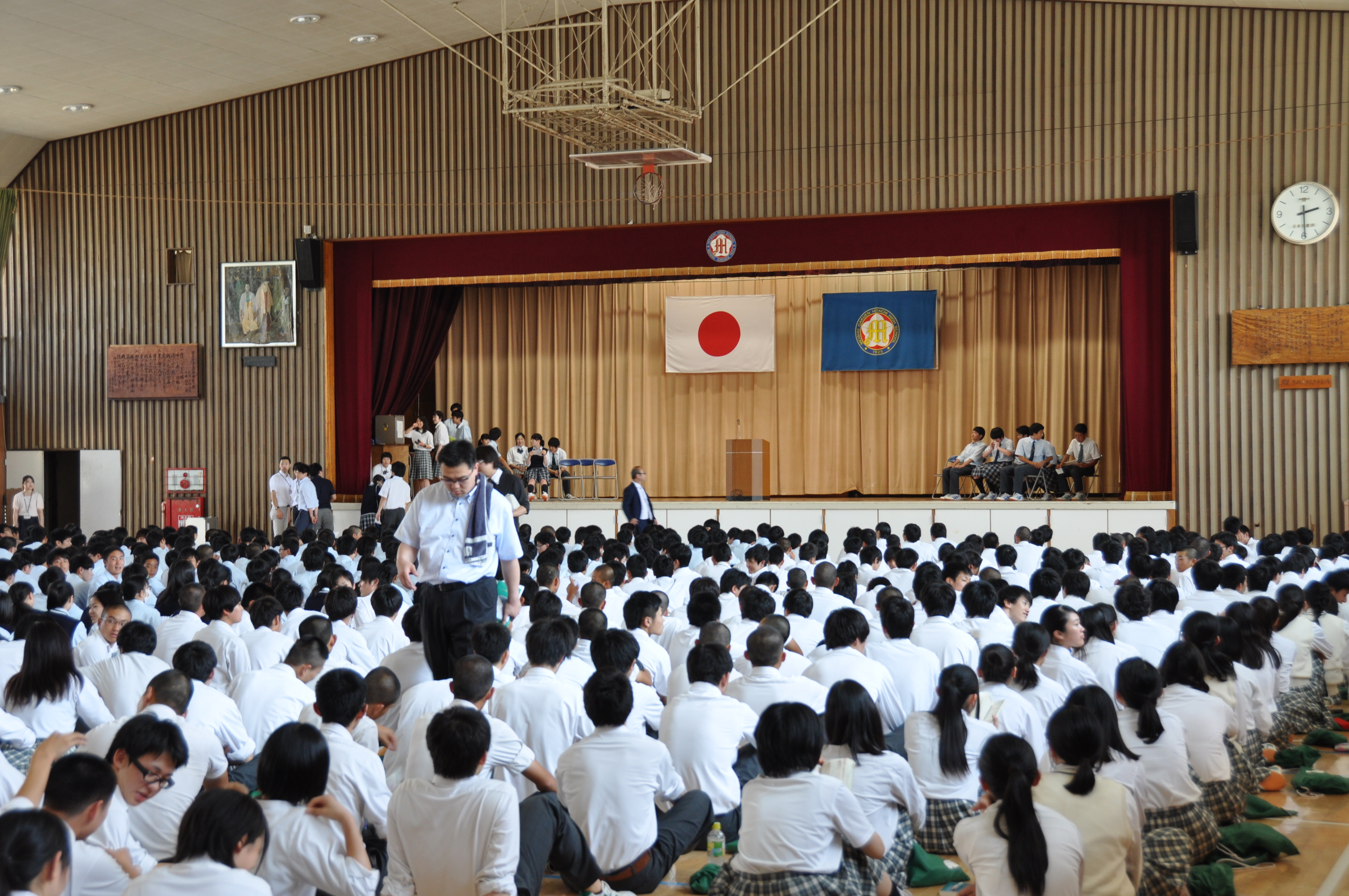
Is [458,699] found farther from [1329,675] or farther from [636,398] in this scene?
[636,398]

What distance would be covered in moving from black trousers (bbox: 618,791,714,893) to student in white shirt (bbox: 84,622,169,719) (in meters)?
2.09

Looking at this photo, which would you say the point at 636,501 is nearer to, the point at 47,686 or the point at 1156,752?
the point at 47,686

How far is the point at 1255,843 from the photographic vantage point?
464 centimetres

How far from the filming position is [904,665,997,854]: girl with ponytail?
13.9 feet

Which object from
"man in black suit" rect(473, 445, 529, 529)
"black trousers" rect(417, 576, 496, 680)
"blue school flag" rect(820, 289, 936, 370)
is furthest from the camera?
"blue school flag" rect(820, 289, 936, 370)

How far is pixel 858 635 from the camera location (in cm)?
522

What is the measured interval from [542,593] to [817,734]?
272cm

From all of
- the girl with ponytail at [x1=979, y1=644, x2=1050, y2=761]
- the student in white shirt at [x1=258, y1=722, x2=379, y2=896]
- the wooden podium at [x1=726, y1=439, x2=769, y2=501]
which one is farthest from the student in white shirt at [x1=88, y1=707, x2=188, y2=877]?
the wooden podium at [x1=726, y1=439, x2=769, y2=501]

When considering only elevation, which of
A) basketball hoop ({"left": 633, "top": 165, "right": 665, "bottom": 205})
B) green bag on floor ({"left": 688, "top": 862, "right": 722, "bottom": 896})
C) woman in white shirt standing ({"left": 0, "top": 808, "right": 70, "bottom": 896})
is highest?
basketball hoop ({"left": 633, "top": 165, "right": 665, "bottom": 205})

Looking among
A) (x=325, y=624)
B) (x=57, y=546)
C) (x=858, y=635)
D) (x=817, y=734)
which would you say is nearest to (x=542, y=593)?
(x=325, y=624)

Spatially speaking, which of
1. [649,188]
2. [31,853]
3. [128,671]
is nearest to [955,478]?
[649,188]

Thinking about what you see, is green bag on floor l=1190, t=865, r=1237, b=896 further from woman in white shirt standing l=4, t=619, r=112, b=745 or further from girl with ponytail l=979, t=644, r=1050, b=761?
woman in white shirt standing l=4, t=619, r=112, b=745

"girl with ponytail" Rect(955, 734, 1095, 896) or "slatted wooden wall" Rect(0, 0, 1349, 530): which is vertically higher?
Result: "slatted wooden wall" Rect(0, 0, 1349, 530)

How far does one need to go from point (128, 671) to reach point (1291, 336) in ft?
38.8
